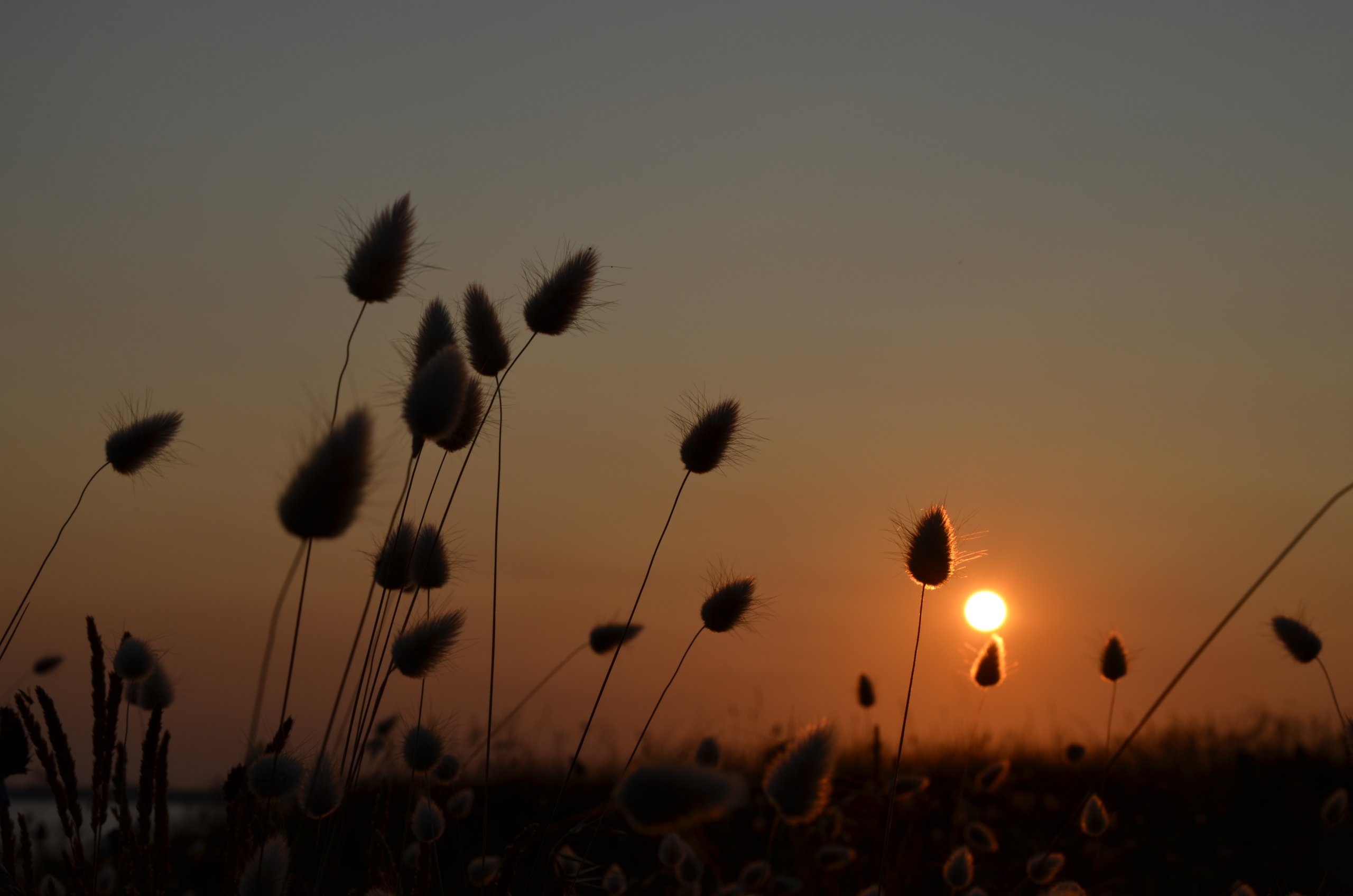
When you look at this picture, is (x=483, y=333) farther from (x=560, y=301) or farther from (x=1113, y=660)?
(x=1113, y=660)

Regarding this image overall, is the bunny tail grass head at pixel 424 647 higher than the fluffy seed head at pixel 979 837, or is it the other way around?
the bunny tail grass head at pixel 424 647

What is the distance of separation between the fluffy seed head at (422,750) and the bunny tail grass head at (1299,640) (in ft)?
8.71

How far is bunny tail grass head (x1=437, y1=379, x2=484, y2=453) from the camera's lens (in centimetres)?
249

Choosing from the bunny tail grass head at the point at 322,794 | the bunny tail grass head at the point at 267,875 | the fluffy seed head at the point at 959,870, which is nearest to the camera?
the bunny tail grass head at the point at 267,875

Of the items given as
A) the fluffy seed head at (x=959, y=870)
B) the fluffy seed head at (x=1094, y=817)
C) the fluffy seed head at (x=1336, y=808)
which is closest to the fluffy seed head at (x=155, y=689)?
the fluffy seed head at (x=959, y=870)

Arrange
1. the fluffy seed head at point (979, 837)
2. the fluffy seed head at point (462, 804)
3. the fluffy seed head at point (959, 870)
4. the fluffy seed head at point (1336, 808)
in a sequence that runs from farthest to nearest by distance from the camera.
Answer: the fluffy seed head at point (979, 837)
the fluffy seed head at point (1336, 808)
the fluffy seed head at point (462, 804)
the fluffy seed head at point (959, 870)

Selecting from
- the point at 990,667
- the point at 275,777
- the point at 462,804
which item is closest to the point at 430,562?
the point at 275,777

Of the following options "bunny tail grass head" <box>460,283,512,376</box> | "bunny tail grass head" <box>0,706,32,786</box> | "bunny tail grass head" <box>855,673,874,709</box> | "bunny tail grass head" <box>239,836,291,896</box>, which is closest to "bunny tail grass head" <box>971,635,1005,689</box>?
"bunny tail grass head" <box>855,673,874,709</box>

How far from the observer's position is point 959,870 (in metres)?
2.87

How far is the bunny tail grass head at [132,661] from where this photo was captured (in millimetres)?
2398

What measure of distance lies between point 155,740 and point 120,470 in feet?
2.81

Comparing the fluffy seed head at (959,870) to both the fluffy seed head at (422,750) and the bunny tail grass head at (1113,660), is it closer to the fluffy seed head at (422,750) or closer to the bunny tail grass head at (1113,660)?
the bunny tail grass head at (1113,660)

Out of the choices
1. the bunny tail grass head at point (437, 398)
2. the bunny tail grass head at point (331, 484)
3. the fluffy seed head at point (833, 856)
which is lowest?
the fluffy seed head at point (833, 856)

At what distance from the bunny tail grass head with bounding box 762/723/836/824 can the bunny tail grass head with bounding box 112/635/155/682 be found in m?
1.52
